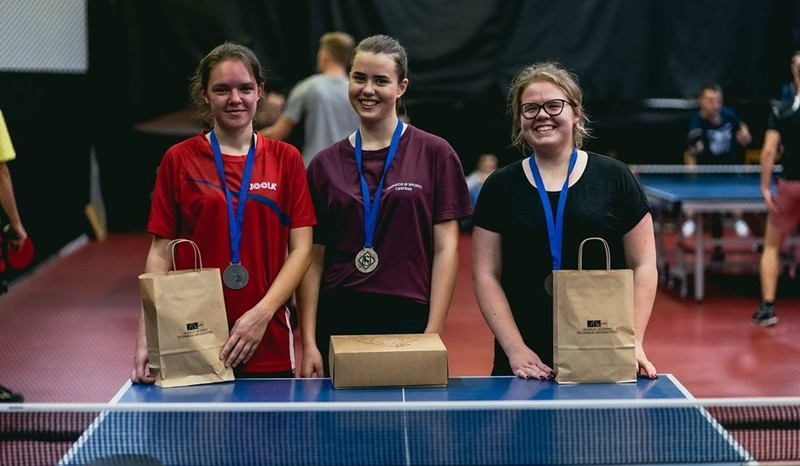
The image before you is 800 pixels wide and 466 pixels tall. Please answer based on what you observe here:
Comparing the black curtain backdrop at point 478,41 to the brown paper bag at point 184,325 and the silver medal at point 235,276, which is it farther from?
the brown paper bag at point 184,325

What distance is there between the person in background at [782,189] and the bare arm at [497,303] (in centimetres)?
505

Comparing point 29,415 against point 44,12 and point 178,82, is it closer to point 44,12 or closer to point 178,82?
point 44,12

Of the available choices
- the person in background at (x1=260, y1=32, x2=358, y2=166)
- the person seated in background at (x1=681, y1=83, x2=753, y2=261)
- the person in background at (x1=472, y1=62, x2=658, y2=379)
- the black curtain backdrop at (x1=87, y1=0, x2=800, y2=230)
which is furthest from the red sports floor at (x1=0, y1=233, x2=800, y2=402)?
the person in background at (x1=472, y1=62, x2=658, y2=379)

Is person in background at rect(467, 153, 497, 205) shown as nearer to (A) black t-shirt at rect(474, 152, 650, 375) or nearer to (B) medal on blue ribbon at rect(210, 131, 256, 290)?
(A) black t-shirt at rect(474, 152, 650, 375)

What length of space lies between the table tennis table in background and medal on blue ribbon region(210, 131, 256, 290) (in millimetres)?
5974

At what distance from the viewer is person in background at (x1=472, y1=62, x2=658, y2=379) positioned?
3.35m

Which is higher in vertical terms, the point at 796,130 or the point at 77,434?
the point at 796,130

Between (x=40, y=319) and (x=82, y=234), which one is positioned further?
(x=82, y=234)

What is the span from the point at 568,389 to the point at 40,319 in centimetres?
612

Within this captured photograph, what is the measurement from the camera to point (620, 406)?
2861mm

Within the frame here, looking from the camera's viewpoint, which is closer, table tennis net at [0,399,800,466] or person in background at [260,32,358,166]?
table tennis net at [0,399,800,466]

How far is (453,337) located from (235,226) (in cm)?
448

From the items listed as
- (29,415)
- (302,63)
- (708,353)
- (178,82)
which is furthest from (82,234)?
(29,415)

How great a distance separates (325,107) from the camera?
7121 mm
